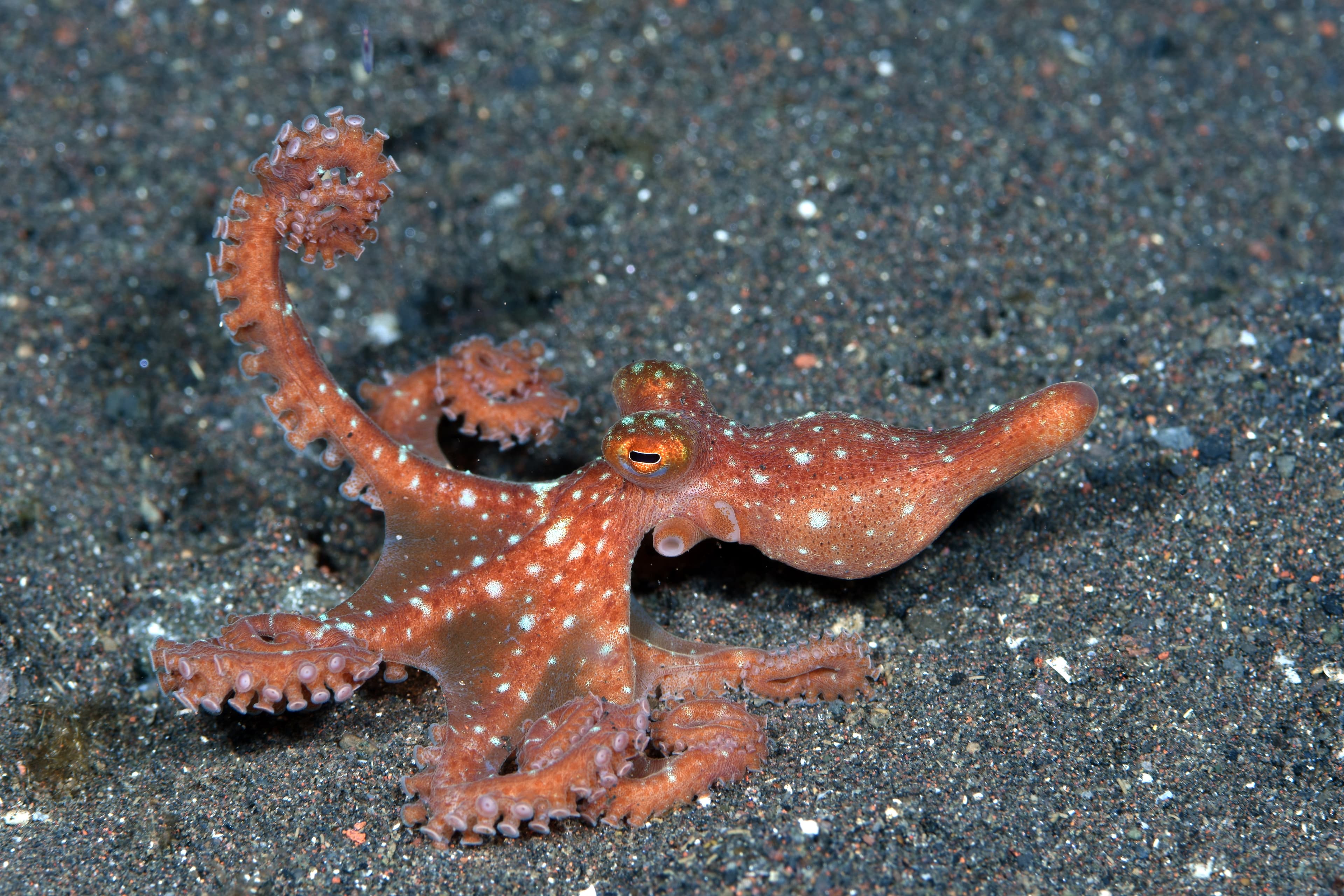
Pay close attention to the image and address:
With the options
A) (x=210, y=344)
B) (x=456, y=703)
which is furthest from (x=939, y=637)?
(x=210, y=344)

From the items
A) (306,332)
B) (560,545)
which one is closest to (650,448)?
(560,545)

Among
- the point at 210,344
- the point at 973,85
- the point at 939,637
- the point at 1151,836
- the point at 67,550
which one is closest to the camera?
the point at 1151,836

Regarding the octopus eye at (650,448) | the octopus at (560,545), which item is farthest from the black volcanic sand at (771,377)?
the octopus eye at (650,448)

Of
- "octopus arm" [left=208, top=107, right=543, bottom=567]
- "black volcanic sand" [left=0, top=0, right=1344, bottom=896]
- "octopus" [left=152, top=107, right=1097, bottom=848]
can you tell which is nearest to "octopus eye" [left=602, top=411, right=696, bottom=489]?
"octopus" [left=152, top=107, right=1097, bottom=848]

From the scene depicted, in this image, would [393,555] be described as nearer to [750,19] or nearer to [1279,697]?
[1279,697]

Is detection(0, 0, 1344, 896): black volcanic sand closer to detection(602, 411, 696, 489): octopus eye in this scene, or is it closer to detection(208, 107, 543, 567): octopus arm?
detection(208, 107, 543, 567): octopus arm

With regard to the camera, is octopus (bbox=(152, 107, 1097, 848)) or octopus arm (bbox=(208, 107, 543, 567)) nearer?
octopus (bbox=(152, 107, 1097, 848))
